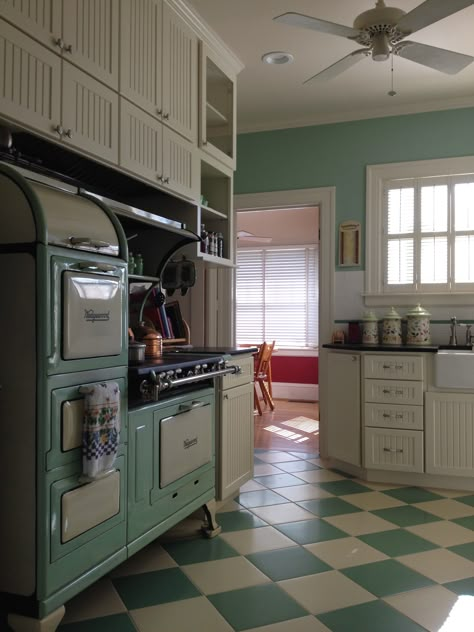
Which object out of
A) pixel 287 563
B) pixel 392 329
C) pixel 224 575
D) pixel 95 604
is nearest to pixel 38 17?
pixel 95 604

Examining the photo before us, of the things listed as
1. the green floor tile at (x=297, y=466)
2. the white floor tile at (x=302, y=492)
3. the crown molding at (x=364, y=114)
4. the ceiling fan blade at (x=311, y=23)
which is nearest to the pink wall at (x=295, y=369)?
the green floor tile at (x=297, y=466)

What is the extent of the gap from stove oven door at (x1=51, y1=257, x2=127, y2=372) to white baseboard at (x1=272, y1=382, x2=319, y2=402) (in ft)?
19.0

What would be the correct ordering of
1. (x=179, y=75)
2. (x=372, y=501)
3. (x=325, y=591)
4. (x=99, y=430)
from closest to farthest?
1. (x=99, y=430)
2. (x=325, y=591)
3. (x=179, y=75)
4. (x=372, y=501)

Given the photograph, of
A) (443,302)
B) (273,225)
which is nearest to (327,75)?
(443,302)

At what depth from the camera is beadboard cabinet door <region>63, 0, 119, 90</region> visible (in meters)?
2.09

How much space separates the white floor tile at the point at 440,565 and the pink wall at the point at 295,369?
4.97 m

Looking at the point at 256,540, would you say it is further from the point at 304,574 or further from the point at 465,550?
the point at 465,550

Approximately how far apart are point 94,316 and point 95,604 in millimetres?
1075

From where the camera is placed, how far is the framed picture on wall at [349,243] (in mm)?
4367

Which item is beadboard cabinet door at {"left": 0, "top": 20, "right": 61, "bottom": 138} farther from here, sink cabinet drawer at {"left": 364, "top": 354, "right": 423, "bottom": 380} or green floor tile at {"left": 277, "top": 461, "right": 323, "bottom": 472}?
green floor tile at {"left": 277, "top": 461, "right": 323, "bottom": 472}

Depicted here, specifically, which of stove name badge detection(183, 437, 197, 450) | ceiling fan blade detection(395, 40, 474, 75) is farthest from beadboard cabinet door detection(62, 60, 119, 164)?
ceiling fan blade detection(395, 40, 474, 75)

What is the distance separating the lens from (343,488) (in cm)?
355

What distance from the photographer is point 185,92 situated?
307 cm

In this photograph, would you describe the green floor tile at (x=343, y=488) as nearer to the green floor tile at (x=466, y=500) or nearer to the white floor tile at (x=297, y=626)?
the green floor tile at (x=466, y=500)
